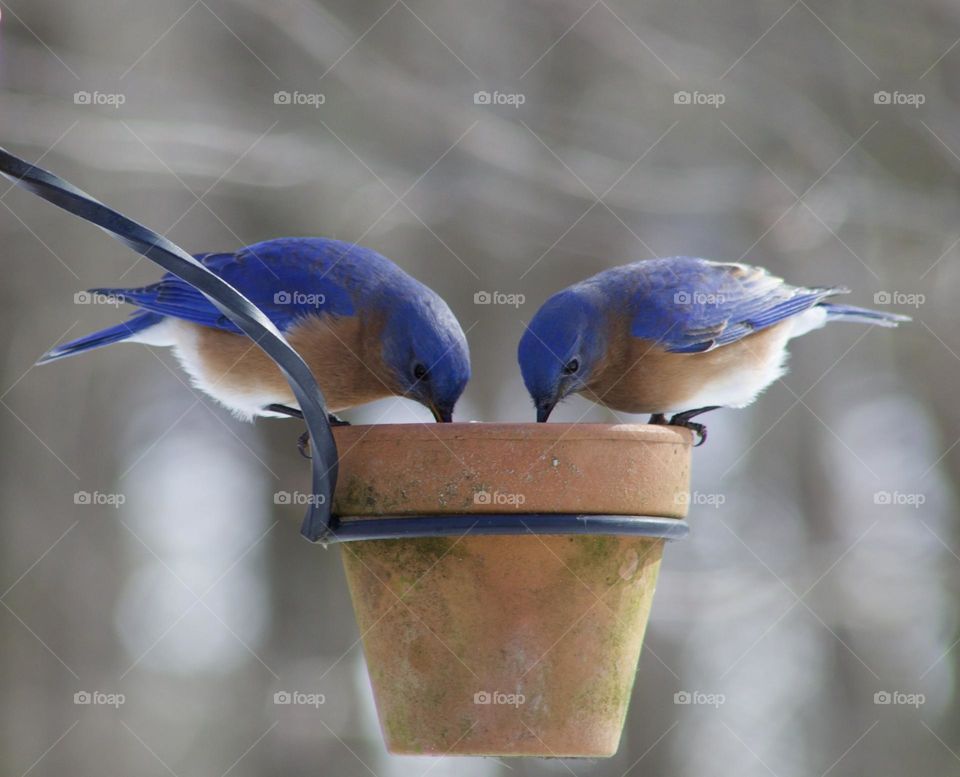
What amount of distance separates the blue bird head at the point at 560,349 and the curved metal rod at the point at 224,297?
1047mm

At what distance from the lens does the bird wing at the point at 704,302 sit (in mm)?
4184

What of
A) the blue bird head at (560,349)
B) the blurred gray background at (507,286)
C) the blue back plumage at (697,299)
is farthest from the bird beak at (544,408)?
the blurred gray background at (507,286)

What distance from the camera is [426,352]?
3.66 m

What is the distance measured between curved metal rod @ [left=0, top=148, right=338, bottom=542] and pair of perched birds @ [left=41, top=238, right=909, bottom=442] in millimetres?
1050

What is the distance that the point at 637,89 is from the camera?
27.5ft

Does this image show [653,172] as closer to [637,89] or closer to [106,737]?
[637,89]

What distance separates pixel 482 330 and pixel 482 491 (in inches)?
204

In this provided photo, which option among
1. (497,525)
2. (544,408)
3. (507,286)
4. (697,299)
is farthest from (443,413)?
(507,286)

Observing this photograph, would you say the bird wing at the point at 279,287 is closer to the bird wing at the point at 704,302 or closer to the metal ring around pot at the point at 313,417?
the bird wing at the point at 704,302

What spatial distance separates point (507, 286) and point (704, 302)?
3.42m

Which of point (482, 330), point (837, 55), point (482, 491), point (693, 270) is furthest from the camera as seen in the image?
point (837, 55)

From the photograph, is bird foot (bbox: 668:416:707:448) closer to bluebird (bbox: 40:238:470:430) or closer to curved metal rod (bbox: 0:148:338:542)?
bluebird (bbox: 40:238:470:430)

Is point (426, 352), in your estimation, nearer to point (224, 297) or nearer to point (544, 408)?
point (544, 408)

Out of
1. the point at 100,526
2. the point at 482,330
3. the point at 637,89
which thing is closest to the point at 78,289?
the point at 100,526
